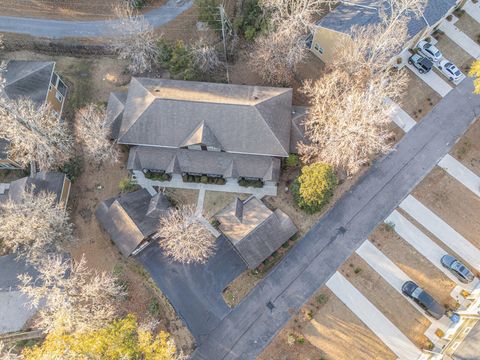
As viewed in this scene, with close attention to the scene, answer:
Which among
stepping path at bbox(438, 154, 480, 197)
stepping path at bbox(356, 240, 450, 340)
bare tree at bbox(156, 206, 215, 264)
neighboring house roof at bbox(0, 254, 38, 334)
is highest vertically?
stepping path at bbox(438, 154, 480, 197)

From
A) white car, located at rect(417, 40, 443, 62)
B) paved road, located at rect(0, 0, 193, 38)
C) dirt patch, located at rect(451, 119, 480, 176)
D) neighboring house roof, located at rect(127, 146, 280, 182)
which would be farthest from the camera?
paved road, located at rect(0, 0, 193, 38)

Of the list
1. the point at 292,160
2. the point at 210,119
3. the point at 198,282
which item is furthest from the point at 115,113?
the point at 198,282

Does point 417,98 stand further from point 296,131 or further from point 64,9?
point 64,9

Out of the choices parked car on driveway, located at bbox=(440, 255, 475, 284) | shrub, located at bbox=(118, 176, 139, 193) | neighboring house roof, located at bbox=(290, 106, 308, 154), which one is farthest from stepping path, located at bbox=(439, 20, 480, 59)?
shrub, located at bbox=(118, 176, 139, 193)

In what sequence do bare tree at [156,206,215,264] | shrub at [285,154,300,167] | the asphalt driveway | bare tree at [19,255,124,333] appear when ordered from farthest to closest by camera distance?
1. shrub at [285,154,300,167]
2. the asphalt driveway
3. bare tree at [156,206,215,264]
4. bare tree at [19,255,124,333]

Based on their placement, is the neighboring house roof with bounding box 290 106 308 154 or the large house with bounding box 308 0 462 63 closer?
the neighboring house roof with bounding box 290 106 308 154

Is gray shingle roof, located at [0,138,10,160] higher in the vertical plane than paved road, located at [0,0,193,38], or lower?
lower

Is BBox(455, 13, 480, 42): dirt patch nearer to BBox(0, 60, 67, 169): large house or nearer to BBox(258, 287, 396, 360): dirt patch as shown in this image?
BBox(258, 287, 396, 360): dirt patch

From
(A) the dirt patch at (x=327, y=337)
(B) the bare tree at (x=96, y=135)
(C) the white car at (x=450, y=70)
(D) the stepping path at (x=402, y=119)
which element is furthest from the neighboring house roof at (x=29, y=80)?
(C) the white car at (x=450, y=70)
